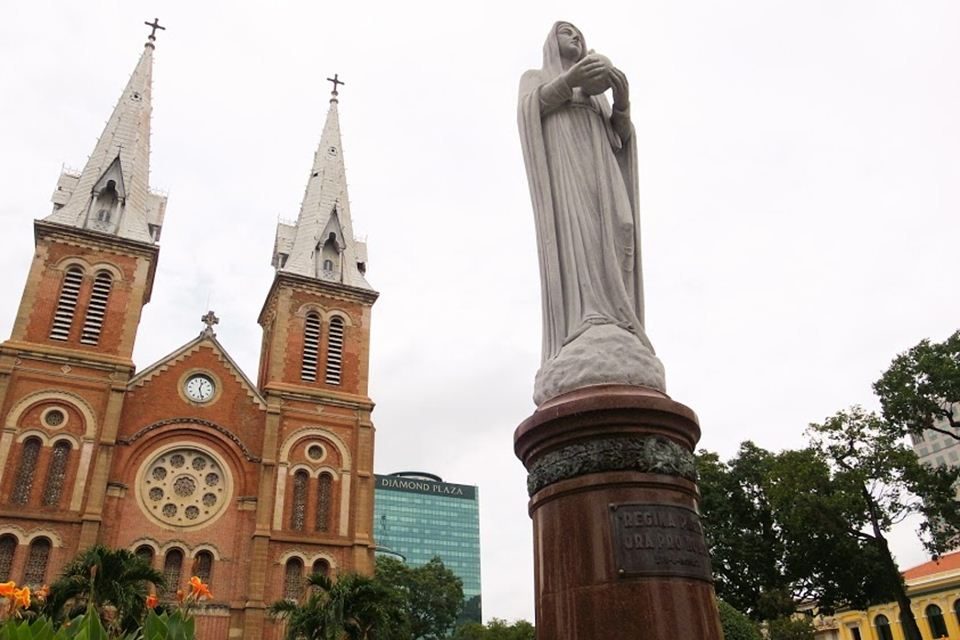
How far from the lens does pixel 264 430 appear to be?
28203mm

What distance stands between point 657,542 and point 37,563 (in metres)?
24.5

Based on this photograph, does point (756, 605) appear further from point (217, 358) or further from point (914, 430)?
point (217, 358)

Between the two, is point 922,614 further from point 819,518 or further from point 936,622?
point 819,518

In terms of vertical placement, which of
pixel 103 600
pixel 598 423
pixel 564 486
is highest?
pixel 103 600

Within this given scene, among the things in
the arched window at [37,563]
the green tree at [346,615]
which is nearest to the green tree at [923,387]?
the green tree at [346,615]

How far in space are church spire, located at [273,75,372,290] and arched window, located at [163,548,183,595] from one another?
474 inches

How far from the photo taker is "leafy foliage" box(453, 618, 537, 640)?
1517 inches

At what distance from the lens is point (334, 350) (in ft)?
103

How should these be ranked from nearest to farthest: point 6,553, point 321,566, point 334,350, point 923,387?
1. point 923,387
2. point 6,553
3. point 321,566
4. point 334,350

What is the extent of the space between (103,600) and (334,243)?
20067mm

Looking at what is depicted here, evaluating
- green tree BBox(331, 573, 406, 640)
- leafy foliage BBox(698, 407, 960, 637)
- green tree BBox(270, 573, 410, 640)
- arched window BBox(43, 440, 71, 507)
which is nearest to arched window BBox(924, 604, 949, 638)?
leafy foliage BBox(698, 407, 960, 637)

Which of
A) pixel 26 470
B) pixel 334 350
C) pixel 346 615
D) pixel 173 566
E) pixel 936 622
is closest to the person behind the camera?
pixel 346 615

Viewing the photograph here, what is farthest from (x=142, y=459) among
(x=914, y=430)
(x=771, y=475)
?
(x=914, y=430)

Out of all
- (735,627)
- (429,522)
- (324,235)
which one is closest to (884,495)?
(735,627)
